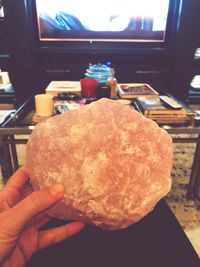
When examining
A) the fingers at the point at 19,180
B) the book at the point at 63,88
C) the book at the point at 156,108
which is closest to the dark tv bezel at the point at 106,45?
the book at the point at 63,88

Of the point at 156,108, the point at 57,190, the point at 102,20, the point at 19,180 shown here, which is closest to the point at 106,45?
the point at 102,20

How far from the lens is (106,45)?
2891 millimetres

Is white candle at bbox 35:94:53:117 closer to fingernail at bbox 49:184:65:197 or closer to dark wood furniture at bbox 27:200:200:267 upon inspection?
dark wood furniture at bbox 27:200:200:267

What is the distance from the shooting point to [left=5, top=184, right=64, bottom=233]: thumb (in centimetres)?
51

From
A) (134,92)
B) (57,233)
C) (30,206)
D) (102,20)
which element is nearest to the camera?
(30,206)

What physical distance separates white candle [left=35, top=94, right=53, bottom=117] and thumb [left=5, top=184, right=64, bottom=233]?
0.85 m

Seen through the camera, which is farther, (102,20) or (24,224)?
(102,20)

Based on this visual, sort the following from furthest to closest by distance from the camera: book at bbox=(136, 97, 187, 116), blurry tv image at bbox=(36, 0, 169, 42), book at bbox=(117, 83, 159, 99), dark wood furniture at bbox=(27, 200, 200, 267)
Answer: blurry tv image at bbox=(36, 0, 169, 42), book at bbox=(117, 83, 159, 99), book at bbox=(136, 97, 187, 116), dark wood furniture at bbox=(27, 200, 200, 267)

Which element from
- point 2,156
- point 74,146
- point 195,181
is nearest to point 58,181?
point 74,146

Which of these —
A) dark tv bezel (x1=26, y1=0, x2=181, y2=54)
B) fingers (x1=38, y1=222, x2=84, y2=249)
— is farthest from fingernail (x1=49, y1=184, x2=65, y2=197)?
dark tv bezel (x1=26, y1=0, x2=181, y2=54)

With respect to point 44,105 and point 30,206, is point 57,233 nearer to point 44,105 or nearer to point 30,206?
point 30,206

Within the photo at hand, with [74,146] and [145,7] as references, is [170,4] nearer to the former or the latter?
[145,7]

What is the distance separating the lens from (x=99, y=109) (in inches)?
24.4

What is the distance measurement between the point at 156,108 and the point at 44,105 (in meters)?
0.59
